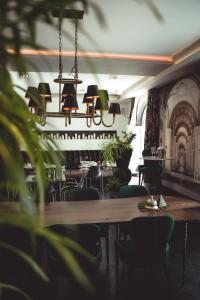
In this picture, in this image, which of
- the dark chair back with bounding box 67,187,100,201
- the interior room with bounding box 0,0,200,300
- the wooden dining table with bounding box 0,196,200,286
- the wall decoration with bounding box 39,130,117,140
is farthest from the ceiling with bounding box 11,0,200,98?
the wall decoration with bounding box 39,130,117,140

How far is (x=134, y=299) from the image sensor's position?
269 centimetres

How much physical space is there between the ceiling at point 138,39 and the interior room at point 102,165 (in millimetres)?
19

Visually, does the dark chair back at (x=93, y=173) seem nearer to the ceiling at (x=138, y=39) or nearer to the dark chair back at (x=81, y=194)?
the ceiling at (x=138, y=39)

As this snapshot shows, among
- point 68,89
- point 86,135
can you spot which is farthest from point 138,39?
point 86,135

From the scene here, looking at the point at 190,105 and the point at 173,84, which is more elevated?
the point at 173,84

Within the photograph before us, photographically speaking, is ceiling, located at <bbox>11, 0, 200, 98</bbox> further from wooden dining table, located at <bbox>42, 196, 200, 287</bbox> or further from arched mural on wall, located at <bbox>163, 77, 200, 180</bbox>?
wooden dining table, located at <bbox>42, 196, 200, 287</bbox>

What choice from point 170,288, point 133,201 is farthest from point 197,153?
point 170,288

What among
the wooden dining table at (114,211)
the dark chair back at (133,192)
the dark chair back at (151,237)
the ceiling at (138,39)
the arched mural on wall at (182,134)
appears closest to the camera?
the dark chair back at (151,237)

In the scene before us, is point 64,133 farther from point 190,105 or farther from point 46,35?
point 46,35

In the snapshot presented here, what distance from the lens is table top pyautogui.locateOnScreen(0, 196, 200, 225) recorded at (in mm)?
2750

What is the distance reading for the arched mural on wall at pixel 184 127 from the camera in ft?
19.2

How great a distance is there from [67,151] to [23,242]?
8.05m

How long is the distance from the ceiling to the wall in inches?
21.0

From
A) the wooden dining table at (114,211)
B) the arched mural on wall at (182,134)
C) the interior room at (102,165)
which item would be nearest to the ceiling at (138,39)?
the interior room at (102,165)
